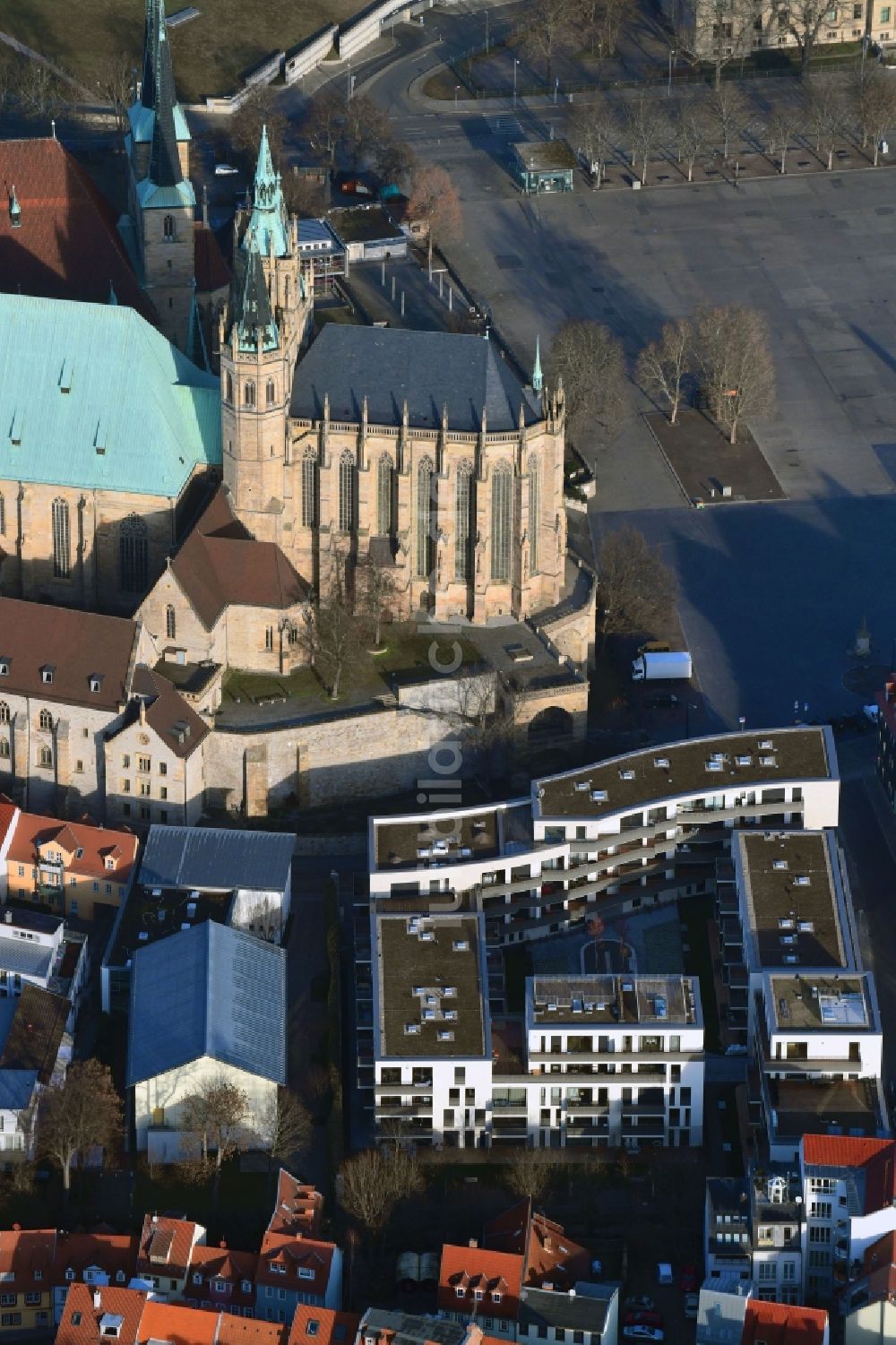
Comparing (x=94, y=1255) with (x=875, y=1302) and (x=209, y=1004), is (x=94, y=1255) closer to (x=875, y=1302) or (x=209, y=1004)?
(x=209, y=1004)

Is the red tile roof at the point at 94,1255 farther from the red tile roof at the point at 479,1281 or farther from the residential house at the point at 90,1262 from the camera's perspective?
the red tile roof at the point at 479,1281

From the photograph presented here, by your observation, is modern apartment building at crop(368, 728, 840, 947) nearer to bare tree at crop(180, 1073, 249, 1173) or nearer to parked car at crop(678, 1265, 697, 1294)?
bare tree at crop(180, 1073, 249, 1173)

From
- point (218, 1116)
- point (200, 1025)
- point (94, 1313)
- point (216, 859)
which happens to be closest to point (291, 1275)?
point (94, 1313)

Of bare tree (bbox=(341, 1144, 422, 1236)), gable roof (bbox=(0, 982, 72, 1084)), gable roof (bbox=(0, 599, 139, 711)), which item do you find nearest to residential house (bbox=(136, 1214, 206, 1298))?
bare tree (bbox=(341, 1144, 422, 1236))

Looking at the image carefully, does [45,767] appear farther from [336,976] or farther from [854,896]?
[854,896]

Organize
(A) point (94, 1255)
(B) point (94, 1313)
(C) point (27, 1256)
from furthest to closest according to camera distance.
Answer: (A) point (94, 1255) < (C) point (27, 1256) < (B) point (94, 1313)

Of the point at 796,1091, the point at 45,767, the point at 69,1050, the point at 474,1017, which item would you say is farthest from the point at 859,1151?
the point at 45,767

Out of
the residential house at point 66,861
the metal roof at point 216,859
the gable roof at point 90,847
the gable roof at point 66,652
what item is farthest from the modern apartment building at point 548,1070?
the gable roof at point 66,652
